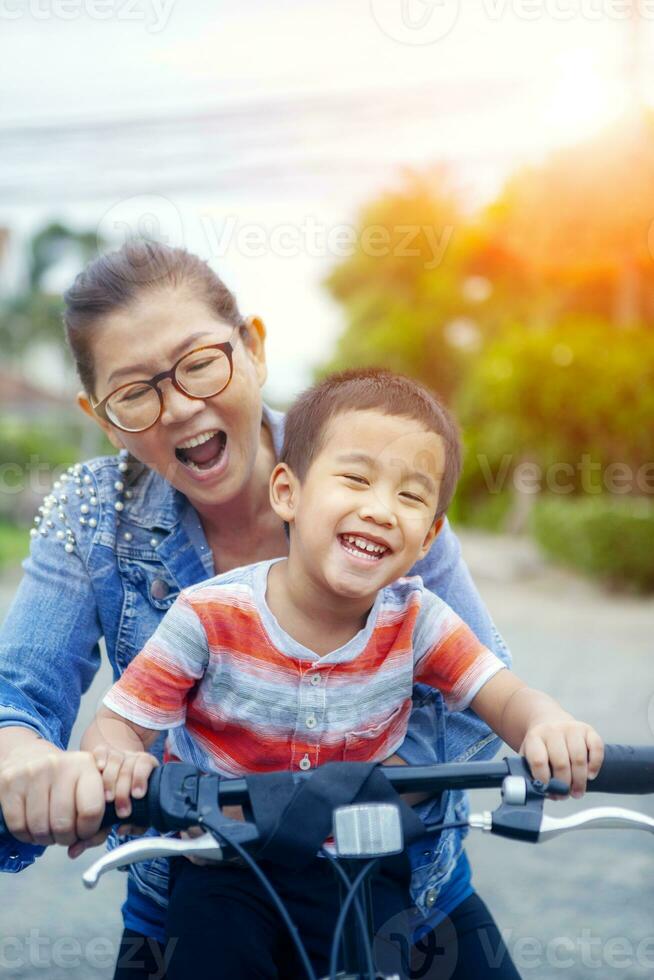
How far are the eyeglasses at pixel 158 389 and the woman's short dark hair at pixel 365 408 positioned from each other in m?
0.22

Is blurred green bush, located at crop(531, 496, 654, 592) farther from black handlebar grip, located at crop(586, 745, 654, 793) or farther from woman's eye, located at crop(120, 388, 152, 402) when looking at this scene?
black handlebar grip, located at crop(586, 745, 654, 793)

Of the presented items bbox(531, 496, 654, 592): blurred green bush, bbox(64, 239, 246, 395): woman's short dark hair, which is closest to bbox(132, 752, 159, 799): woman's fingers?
bbox(64, 239, 246, 395): woman's short dark hair

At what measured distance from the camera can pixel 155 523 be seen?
2.02 meters

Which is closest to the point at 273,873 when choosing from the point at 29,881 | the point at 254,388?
the point at 254,388

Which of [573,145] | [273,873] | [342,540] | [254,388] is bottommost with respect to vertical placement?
[273,873]

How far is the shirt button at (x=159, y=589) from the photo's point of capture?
6.47ft

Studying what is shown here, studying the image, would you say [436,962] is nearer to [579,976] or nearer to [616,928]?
[579,976]

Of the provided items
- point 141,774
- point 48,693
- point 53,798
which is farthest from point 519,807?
point 48,693

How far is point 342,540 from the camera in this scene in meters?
1.57

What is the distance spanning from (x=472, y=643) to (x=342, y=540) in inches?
13.7

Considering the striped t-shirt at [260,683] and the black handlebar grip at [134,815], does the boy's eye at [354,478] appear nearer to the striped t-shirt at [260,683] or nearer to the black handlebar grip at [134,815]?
the striped t-shirt at [260,683]

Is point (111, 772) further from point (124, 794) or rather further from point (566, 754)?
point (566, 754)

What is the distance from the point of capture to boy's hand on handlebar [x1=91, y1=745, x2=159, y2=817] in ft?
4.64

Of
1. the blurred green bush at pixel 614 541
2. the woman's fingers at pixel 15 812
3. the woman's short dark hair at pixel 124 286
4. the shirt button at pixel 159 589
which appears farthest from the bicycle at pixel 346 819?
the blurred green bush at pixel 614 541
